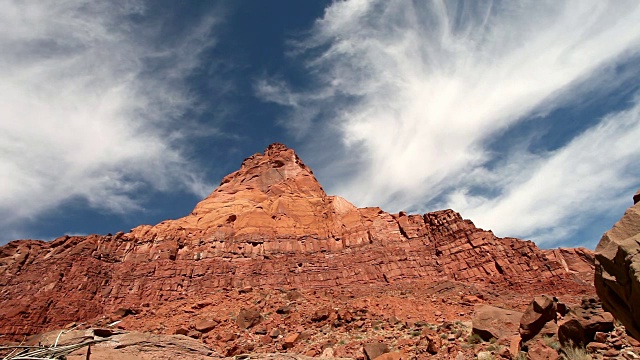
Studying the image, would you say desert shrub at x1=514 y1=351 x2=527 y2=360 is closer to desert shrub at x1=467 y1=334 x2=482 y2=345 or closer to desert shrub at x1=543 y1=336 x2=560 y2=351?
desert shrub at x1=543 y1=336 x2=560 y2=351

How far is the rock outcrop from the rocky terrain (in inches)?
938

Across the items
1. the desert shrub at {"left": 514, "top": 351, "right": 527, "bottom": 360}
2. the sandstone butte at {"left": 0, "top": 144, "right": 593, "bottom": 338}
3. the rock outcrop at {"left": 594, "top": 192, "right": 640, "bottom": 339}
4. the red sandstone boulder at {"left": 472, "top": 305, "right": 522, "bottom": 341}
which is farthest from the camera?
the sandstone butte at {"left": 0, "top": 144, "right": 593, "bottom": 338}

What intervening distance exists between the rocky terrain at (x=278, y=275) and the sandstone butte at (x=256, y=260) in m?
0.18

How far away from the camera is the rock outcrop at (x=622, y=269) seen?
4867 mm

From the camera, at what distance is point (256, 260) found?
58406 millimetres

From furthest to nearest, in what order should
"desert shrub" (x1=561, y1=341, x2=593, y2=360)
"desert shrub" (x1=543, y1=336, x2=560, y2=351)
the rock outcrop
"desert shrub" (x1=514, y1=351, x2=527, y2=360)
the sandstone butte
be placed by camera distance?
the sandstone butte → "desert shrub" (x1=514, y1=351, x2=527, y2=360) → "desert shrub" (x1=543, y1=336, x2=560, y2=351) → "desert shrub" (x1=561, y1=341, x2=593, y2=360) → the rock outcrop

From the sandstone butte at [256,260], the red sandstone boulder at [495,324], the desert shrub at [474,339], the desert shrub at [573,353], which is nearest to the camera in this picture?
the desert shrub at [573,353]

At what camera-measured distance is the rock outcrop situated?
487 centimetres

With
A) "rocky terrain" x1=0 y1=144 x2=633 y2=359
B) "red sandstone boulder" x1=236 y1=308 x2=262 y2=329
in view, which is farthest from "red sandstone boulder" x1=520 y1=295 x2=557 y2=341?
"red sandstone boulder" x1=236 y1=308 x2=262 y2=329

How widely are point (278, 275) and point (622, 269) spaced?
5263 centimetres

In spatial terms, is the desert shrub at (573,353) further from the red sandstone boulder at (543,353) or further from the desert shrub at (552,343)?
the desert shrub at (552,343)

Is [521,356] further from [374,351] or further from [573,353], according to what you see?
[374,351]

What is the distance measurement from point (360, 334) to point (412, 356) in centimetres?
1062

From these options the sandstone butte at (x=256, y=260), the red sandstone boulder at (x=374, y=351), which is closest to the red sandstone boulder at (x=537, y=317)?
the red sandstone boulder at (x=374, y=351)
